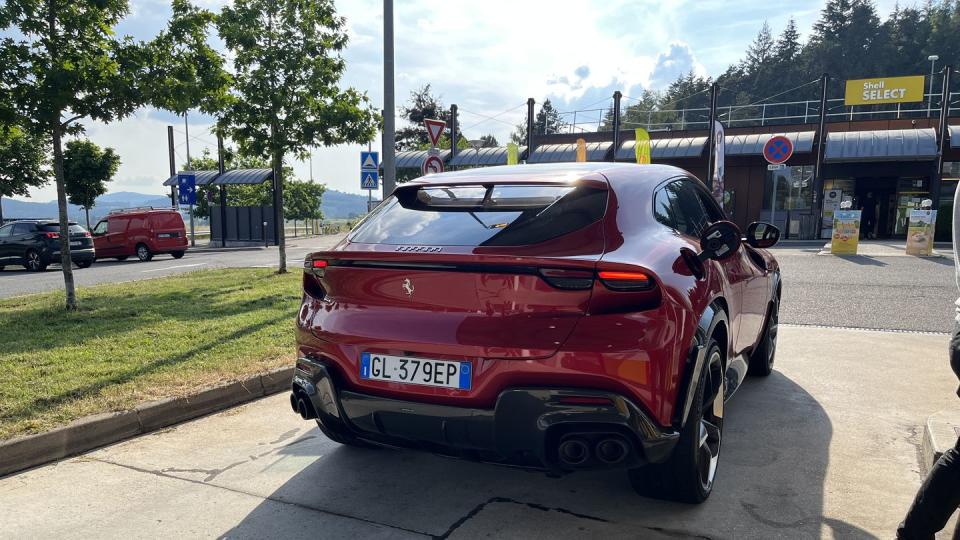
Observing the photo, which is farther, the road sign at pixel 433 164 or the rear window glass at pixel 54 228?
the rear window glass at pixel 54 228

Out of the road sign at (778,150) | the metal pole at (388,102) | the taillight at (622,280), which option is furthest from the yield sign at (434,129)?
the road sign at (778,150)

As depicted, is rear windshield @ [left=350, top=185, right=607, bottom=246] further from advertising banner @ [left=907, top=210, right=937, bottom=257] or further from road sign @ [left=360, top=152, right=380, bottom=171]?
advertising banner @ [left=907, top=210, right=937, bottom=257]

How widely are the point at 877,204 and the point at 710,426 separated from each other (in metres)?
31.3

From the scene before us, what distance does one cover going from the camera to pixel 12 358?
5648 millimetres

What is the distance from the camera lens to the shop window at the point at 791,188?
96.4 feet

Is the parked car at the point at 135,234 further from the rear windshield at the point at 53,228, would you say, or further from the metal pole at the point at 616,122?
the metal pole at the point at 616,122

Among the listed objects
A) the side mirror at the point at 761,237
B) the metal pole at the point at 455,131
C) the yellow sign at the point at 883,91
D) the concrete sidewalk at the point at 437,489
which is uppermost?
the yellow sign at the point at 883,91

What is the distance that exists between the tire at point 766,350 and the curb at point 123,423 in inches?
156

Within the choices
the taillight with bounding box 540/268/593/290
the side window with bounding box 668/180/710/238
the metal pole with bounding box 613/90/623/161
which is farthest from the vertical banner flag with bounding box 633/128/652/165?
the taillight with bounding box 540/268/593/290

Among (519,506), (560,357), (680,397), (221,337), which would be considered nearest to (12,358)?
(221,337)

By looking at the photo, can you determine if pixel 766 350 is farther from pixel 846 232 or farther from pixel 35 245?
pixel 35 245

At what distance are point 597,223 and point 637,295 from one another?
40 cm

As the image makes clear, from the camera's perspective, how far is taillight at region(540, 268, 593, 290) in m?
2.48

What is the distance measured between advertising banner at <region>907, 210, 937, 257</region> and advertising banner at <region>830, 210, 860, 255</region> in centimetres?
126
